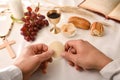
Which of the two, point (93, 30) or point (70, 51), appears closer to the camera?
point (70, 51)

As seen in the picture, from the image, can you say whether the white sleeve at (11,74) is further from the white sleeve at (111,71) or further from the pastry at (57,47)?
the white sleeve at (111,71)

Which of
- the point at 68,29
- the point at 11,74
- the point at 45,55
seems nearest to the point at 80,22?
the point at 68,29

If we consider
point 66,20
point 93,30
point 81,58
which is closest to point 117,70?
point 81,58

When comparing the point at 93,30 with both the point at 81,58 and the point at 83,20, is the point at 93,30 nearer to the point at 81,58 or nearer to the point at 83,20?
the point at 83,20

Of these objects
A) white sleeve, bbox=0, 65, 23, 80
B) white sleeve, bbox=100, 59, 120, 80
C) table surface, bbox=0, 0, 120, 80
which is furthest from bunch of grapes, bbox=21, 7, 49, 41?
white sleeve, bbox=100, 59, 120, 80

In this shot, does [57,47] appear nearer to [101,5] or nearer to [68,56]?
[68,56]

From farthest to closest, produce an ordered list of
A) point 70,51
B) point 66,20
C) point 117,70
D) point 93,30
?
point 66,20 → point 93,30 → point 70,51 → point 117,70
